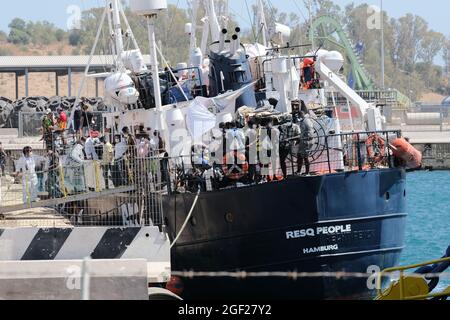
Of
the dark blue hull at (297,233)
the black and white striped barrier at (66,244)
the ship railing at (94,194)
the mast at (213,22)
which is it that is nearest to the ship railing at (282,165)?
the dark blue hull at (297,233)

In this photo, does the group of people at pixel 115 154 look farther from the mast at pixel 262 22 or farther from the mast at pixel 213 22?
the mast at pixel 262 22

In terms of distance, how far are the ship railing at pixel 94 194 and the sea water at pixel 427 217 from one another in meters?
5.92

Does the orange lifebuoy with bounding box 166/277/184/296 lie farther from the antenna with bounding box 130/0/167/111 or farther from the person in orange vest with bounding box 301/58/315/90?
the person in orange vest with bounding box 301/58/315/90

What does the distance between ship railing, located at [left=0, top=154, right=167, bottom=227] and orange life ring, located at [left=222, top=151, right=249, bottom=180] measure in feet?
3.93

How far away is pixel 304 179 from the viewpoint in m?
20.2

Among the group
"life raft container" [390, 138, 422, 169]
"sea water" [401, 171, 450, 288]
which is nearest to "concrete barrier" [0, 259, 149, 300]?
"life raft container" [390, 138, 422, 169]

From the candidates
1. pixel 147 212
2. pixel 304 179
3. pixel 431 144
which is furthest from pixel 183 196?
pixel 431 144

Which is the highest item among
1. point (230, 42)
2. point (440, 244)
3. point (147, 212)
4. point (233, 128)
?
point (230, 42)

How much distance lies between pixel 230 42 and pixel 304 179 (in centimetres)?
540

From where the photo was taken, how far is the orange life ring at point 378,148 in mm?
21688

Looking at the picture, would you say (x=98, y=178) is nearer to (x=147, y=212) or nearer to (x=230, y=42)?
(x=147, y=212)

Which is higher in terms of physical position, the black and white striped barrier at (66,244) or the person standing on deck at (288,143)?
the person standing on deck at (288,143)

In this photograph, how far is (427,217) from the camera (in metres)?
40.0

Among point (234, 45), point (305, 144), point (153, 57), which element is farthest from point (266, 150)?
point (234, 45)
